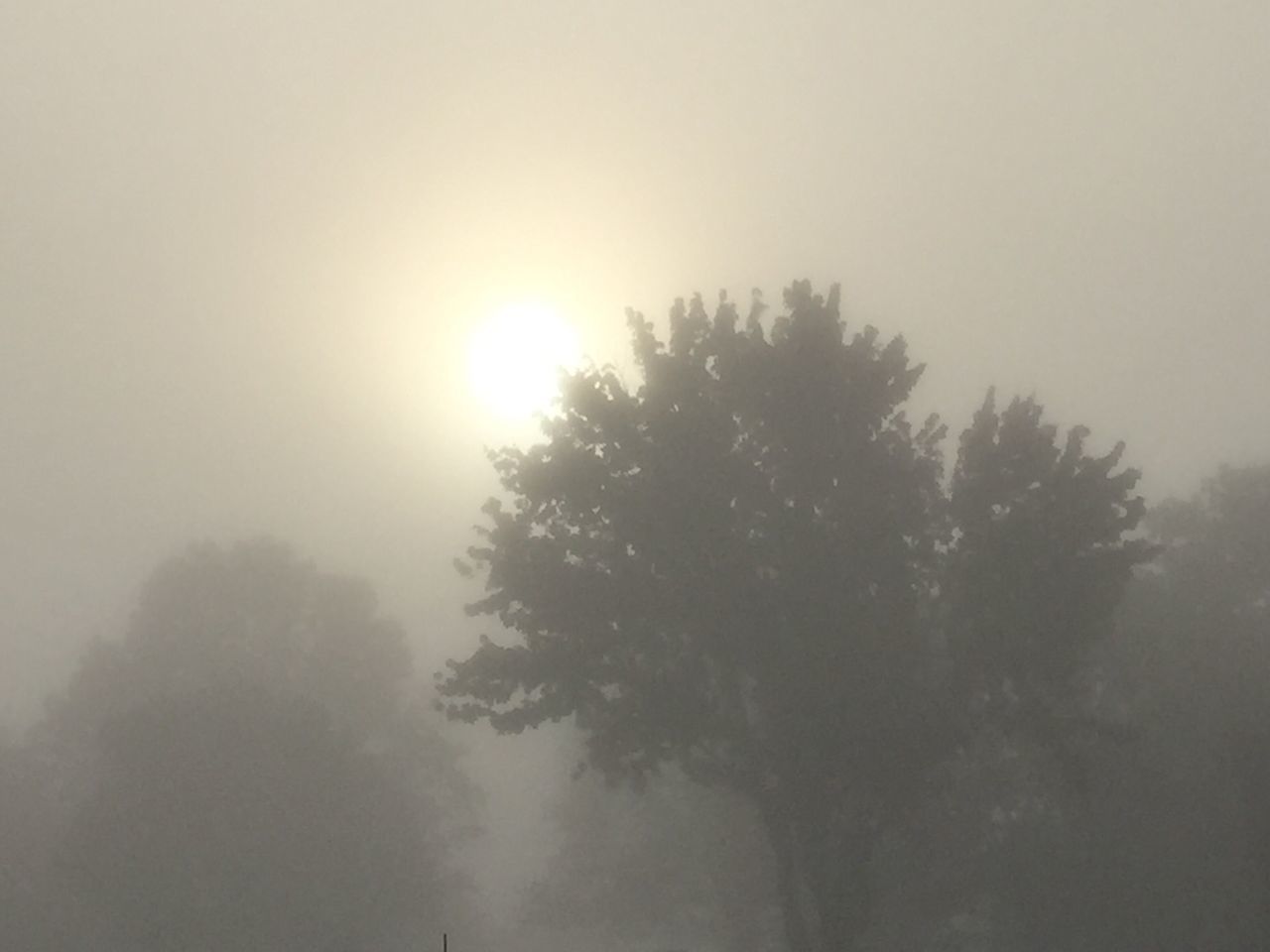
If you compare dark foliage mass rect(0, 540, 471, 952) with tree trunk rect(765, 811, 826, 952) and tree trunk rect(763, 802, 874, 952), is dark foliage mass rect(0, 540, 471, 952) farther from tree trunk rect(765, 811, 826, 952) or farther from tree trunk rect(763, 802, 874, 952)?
tree trunk rect(763, 802, 874, 952)

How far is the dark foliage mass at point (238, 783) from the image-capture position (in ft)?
105

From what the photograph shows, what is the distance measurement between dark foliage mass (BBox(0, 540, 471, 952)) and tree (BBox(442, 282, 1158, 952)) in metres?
14.8

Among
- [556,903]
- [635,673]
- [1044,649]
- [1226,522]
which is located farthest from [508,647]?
[1226,522]

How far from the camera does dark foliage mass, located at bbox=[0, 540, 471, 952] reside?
3192cm

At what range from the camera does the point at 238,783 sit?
3291 cm

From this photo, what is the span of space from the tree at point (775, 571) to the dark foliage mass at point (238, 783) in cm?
1480

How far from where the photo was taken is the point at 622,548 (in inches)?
816

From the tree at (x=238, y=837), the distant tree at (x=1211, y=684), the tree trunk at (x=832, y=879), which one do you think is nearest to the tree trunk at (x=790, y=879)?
the tree trunk at (x=832, y=879)

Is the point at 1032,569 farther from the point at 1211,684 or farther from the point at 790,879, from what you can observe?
the point at 1211,684

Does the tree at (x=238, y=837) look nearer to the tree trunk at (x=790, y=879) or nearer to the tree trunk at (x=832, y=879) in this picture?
the tree trunk at (x=790, y=879)

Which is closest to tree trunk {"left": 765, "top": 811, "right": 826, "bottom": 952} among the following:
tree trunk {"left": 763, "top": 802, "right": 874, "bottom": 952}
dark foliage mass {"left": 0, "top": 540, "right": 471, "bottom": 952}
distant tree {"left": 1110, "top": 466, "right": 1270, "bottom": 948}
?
tree trunk {"left": 763, "top": 802, "right": 874, "bottom": 952}

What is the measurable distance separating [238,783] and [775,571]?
20.1 meters

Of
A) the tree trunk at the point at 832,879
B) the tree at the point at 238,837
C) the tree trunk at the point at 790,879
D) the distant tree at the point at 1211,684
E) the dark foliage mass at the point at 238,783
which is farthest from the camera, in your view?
the dark foliage mass at the point at 238,783

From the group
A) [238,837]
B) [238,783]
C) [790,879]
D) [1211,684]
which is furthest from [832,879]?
[238,783]
